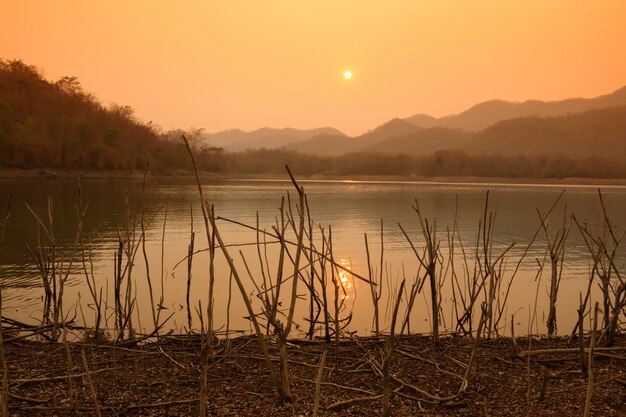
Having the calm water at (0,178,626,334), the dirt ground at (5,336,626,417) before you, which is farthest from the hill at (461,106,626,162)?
the dirt ground at (5,336,626,417)

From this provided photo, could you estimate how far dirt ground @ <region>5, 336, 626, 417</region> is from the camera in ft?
13.5

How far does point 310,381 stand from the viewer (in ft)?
15.1

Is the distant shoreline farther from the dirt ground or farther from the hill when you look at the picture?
the dirt ground

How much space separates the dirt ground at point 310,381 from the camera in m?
4.11

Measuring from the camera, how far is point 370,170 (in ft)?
364

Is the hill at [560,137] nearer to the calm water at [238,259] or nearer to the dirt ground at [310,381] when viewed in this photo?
the calm water at [238,259]

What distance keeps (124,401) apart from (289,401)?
1377mm

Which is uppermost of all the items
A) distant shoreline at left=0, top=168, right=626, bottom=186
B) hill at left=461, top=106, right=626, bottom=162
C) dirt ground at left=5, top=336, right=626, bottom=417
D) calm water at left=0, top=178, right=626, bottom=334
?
hill at left=461, top=106, right=626, bottom=162

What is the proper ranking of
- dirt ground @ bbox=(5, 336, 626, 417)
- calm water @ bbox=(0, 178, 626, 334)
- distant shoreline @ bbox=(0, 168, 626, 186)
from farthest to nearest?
distant shoreline @ bbox=(0, 168, 626, 186), calm water @ bbox=(0, 178, 626, 334), dirt ground @ bbox=(5, 336, 626, 417)

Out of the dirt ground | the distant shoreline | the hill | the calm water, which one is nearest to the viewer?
the dirt ground

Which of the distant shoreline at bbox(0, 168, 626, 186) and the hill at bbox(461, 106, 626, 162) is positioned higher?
the hill at bbox(461, 106, 626, 162)

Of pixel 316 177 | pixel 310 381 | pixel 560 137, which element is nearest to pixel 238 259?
pixel 310 381

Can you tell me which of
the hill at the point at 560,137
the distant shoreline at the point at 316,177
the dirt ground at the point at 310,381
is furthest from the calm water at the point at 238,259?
the hill at the point at 560,137

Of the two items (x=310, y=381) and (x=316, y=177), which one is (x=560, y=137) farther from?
(x=310, y=381)
